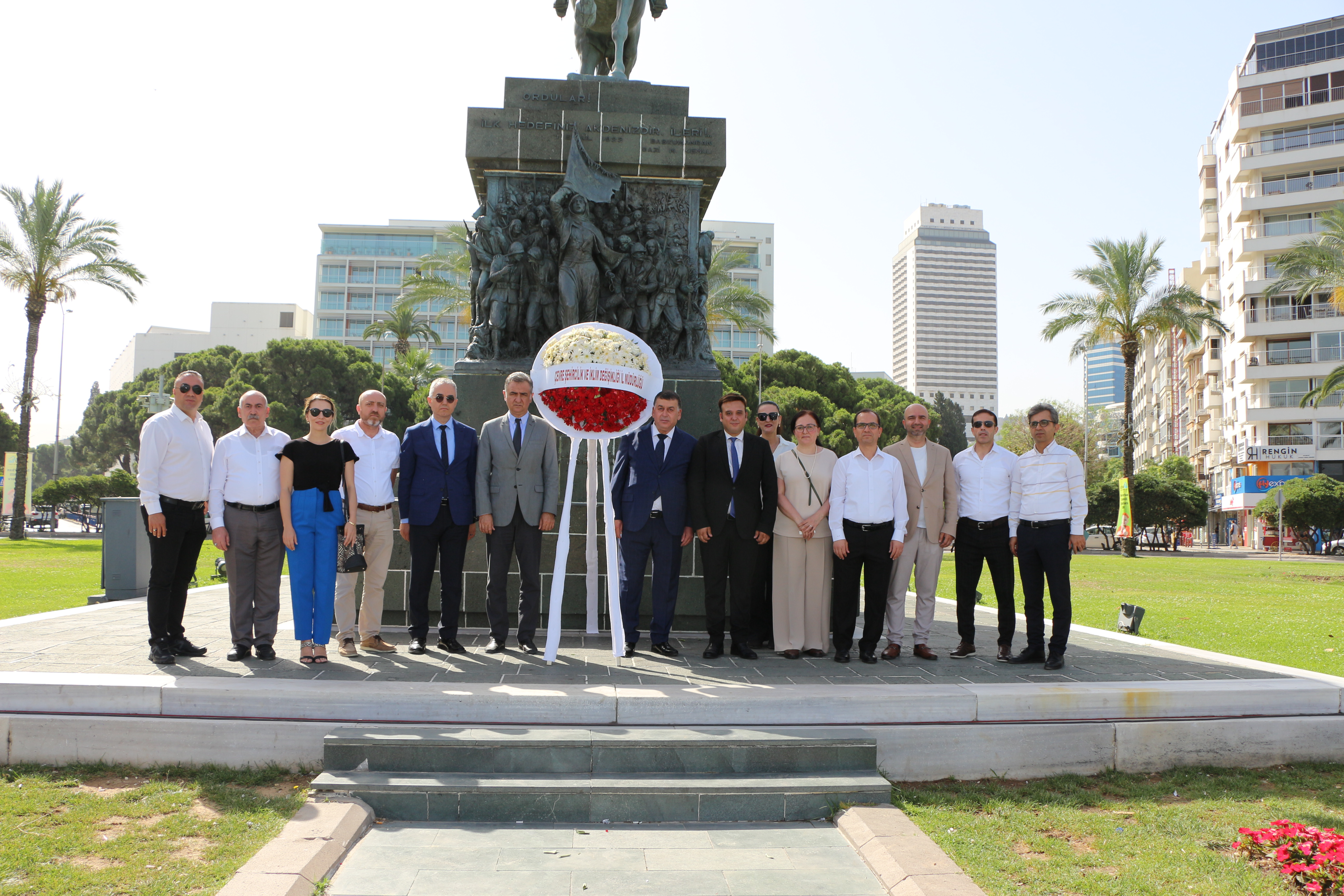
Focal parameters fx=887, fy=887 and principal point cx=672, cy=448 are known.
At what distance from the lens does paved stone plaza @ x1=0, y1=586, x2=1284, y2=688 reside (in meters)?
5.91

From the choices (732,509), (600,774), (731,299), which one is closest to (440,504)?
(732,509)

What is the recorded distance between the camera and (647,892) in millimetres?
3711

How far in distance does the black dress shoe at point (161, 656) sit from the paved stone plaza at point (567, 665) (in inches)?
2.2

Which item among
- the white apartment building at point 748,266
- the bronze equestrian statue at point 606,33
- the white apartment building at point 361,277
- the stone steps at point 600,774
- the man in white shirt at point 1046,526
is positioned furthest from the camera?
the white apartment building at point 361,277

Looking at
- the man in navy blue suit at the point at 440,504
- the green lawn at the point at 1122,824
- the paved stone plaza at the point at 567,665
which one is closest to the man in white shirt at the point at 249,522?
the paved stone plaza at the point at 567,665

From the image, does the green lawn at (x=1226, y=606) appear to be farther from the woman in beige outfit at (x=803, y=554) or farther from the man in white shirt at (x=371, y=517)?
the man in white shirt at (x=371, y=517)

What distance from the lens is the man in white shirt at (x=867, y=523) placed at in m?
6.92

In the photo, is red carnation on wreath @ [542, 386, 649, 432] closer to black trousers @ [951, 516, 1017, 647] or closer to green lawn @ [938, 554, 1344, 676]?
black trousers @ [951, 516, 1017, 647]

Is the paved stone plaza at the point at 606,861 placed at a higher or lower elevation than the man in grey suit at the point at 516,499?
lower

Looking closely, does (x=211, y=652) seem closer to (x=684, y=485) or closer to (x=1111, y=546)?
(x=684, y=485)

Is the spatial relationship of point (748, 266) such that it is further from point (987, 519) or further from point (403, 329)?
point (987, 519)

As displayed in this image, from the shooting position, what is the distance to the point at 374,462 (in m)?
6.88

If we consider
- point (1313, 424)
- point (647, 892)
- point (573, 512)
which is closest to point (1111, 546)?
point (1313, 424)

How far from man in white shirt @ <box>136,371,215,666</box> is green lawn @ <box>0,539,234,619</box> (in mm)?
4315
